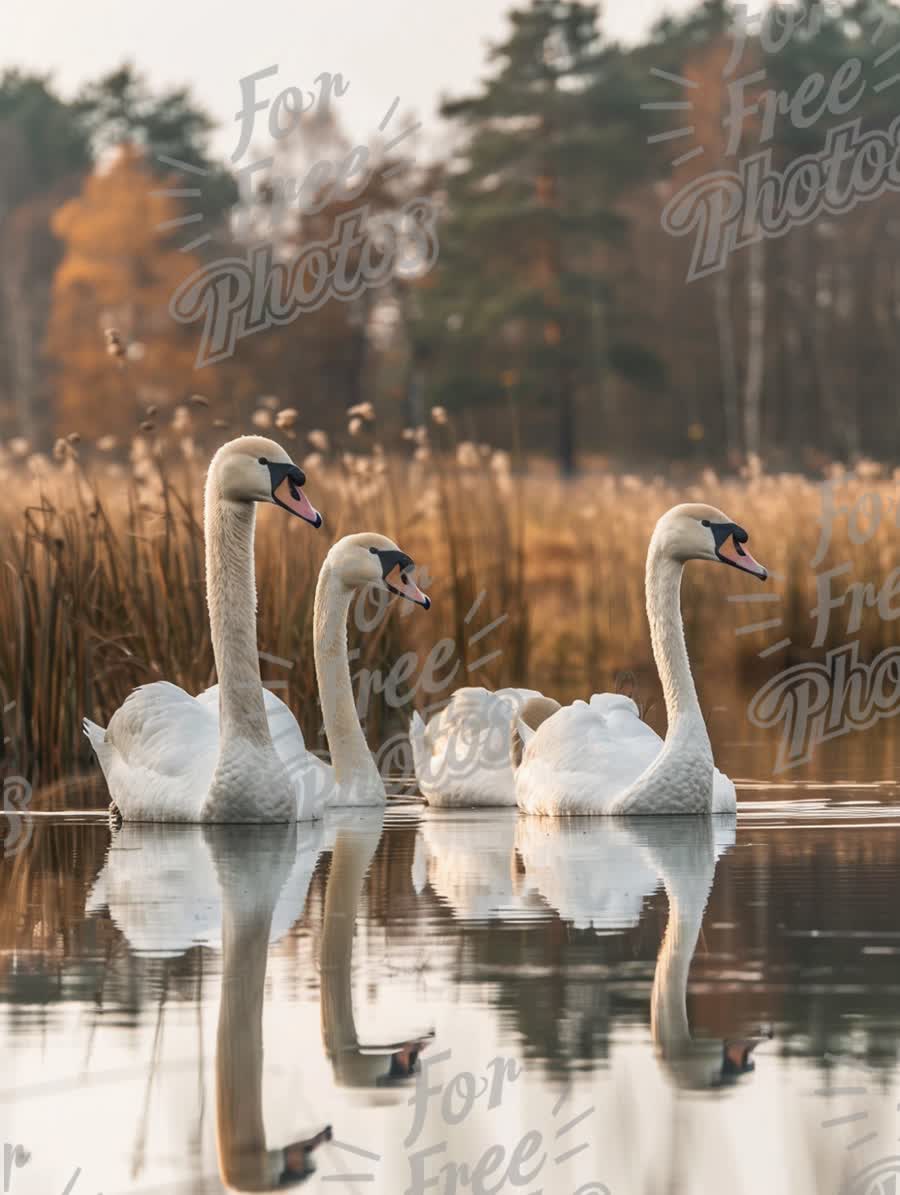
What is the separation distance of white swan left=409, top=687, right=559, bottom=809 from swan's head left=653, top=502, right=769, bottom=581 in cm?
128

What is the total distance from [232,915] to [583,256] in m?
55.0

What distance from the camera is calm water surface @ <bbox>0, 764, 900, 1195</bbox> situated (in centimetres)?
448

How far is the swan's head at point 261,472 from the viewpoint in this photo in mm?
10797

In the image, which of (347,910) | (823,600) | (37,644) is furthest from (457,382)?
(347,910)

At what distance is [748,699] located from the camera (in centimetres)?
1758

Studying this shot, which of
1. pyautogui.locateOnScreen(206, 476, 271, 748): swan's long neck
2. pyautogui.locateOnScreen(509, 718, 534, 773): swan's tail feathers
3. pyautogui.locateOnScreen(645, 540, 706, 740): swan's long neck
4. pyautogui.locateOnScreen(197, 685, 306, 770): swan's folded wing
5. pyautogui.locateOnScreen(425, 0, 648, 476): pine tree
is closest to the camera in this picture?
pyautogui.locateOnScreen(206, 476, 271, 748): swan's long neck

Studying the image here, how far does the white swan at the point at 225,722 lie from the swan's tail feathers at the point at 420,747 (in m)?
1.22

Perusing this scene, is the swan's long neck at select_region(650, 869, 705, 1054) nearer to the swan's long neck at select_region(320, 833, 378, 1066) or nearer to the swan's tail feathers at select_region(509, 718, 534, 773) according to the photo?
the swan's long neck at select_region(320, 833, 378, 1066)

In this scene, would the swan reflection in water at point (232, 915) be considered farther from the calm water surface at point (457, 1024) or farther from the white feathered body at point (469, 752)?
the white feathered body at point (469, 752)

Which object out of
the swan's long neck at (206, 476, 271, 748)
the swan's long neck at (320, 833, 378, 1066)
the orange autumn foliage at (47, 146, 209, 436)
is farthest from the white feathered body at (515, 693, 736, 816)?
the orange autumn foliage at (47, 146, 209, 436)

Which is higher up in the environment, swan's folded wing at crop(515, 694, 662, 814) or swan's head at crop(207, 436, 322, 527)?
swan's head at crop(207, 436, 322, 527)

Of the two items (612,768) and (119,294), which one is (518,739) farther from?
(119,294)

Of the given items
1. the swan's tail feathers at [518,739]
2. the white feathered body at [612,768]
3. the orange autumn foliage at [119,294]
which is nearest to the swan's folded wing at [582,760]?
the white feathered body at [612,768]

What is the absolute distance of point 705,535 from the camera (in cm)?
1149
